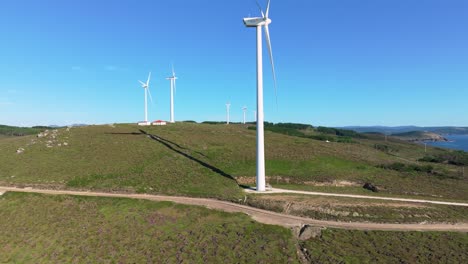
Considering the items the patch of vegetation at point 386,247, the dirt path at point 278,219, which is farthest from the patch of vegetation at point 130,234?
the patch of vegetation at point 386,247

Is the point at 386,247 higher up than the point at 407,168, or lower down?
lower down

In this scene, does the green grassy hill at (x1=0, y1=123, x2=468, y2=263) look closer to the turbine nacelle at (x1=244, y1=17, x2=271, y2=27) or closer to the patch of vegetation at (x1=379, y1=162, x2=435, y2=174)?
the patch of vegetation at (x1=379, y1=162, x2=435, y2=174)

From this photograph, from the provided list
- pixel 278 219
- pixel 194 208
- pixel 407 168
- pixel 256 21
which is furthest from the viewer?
pixel 407 168

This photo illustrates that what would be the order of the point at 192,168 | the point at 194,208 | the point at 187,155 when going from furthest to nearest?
the point at 187,155, the point at 192,168, the point at 194,208

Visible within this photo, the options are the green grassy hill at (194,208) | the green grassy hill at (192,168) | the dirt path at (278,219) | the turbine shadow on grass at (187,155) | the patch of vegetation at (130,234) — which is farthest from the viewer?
the turbine shadow on grass at (187,155)

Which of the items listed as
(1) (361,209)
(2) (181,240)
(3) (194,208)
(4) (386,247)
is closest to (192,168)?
(3) (194,208)

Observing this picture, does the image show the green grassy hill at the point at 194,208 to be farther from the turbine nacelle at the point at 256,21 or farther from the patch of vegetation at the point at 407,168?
the turbine nacelle at the point at 256,21

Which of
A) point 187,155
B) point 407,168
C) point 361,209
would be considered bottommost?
point 361,209

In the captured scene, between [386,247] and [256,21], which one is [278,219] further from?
[256,21]
